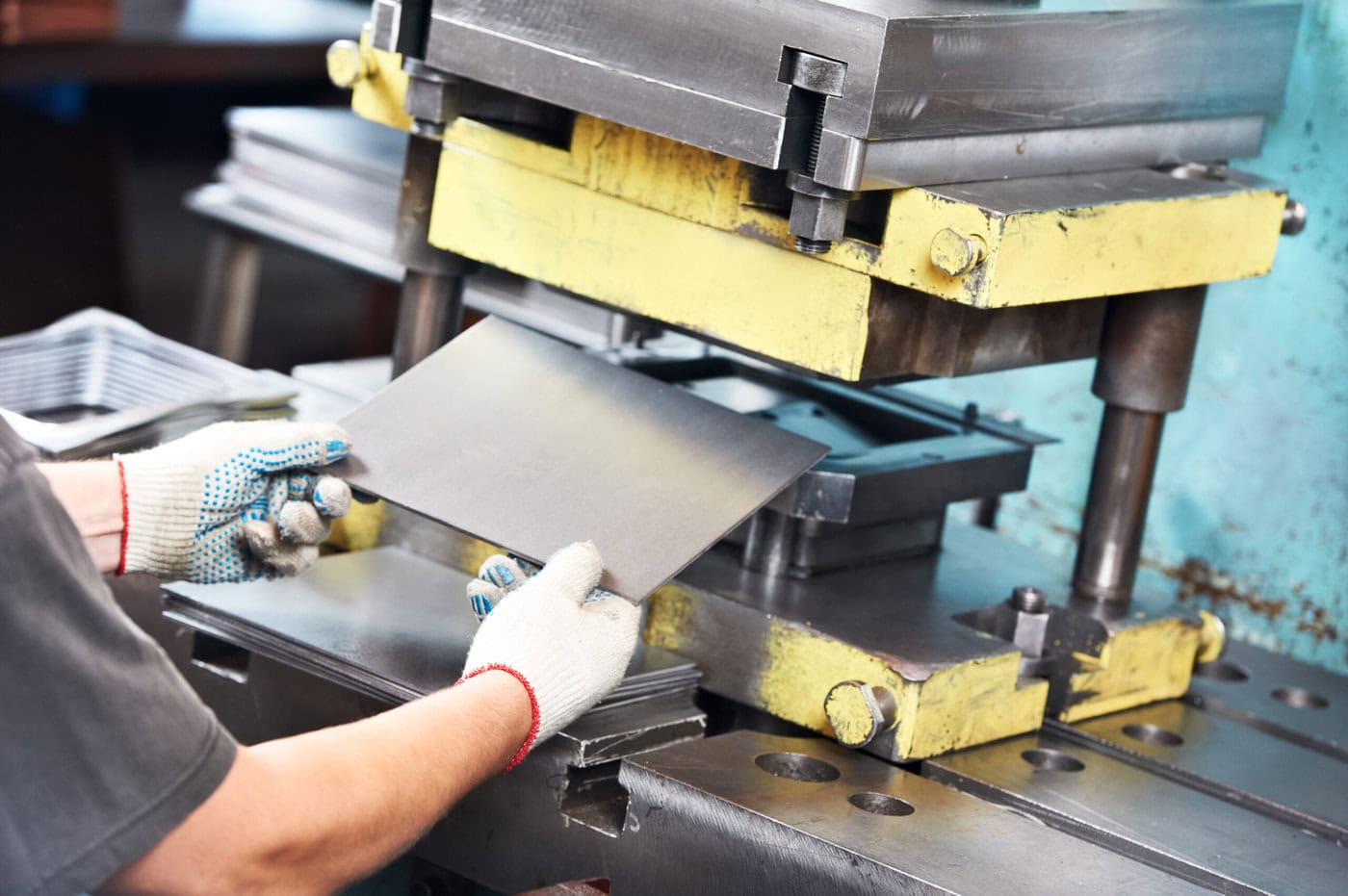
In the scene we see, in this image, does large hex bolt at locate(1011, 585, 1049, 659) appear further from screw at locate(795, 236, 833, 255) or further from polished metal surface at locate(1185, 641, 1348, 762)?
screw at locate(795, 236, 833, 255)

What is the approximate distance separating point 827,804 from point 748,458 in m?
0.31

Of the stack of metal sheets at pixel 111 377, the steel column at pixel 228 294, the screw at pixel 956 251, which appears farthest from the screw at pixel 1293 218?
the steel column at pixel 228 294

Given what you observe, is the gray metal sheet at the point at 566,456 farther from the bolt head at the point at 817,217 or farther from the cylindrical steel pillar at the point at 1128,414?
the cylindrical steel pillar at the point at 1128,414

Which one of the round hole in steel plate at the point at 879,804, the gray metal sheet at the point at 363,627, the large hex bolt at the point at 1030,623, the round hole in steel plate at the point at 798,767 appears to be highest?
the large hex bolt at the point at 1030,623

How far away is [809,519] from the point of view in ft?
5.14

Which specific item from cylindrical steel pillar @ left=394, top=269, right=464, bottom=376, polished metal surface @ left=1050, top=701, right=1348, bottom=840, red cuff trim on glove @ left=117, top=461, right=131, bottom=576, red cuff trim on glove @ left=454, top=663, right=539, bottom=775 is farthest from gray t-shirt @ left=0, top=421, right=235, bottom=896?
polished metal surface @ left=1050, top=701, right=1348, bottom=840

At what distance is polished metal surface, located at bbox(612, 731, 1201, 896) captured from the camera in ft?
3.98

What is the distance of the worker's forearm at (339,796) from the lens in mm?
1022

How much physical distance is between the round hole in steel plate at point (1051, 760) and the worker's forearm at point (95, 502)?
2.60 feet

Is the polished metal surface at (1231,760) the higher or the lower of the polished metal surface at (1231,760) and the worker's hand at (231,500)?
the lower

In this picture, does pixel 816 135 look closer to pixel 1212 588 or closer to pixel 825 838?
pixel 825 838

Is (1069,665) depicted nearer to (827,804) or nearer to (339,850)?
(827,804)

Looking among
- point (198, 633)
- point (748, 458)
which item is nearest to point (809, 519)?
point (748, 458)

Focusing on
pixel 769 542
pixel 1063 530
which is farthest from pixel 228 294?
pixel 769 542
